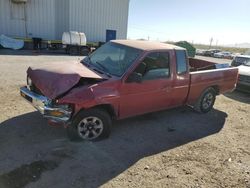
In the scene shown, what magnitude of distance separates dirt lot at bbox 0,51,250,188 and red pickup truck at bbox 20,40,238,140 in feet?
1.58

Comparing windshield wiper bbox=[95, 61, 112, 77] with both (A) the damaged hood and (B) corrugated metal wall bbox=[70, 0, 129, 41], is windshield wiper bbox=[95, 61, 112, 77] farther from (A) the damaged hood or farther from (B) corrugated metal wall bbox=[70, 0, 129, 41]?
(B) corrugated metal wall bbox=[70, 0, 129, 41]

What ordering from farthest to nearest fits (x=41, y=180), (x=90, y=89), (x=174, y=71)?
(x=174, y=71)
(x=90, y=89)
(x=41, y=180)

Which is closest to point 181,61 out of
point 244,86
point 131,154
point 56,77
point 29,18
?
point 131,154

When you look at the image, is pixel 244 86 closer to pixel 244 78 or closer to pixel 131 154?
pixel 244 78

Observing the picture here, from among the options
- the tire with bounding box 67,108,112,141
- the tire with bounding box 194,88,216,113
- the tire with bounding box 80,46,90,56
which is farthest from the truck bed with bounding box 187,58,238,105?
the tire with bounding box 80,46,90,56

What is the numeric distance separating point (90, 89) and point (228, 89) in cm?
476

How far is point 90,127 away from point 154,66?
1.88 metres

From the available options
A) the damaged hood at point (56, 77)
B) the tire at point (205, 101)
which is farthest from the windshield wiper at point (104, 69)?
the tire at point (205, 101)

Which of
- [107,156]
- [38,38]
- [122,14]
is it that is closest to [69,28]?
[38,38]

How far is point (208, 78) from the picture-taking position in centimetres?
649

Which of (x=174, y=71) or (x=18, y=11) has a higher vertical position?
(x=18, y=11)

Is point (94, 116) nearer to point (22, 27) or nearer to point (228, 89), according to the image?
point (228, 89)

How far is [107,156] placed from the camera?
14.0 feet

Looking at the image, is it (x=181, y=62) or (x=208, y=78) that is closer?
(x=181, y=62)
